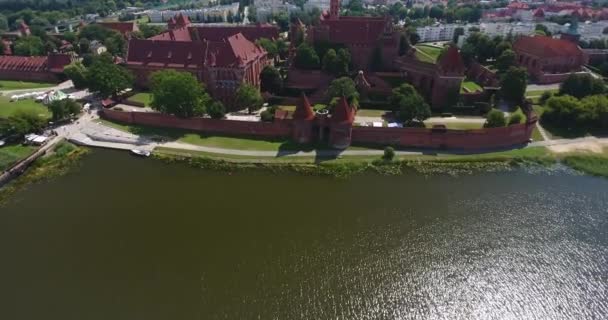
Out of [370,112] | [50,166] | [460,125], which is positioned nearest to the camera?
[50,166]

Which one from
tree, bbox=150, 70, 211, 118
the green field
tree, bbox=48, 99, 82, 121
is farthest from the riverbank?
the green field

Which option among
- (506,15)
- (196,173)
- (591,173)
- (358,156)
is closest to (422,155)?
(358,156)

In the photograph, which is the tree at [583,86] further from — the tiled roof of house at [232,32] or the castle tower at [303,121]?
the tiled roof of house at [232,32]

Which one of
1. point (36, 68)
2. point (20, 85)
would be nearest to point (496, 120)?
point (20, 85)

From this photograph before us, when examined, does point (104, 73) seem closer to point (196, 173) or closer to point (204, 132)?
point (204, 132)

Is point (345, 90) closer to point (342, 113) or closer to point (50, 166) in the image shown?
point (342, 113)

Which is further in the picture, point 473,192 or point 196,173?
point 196,173
